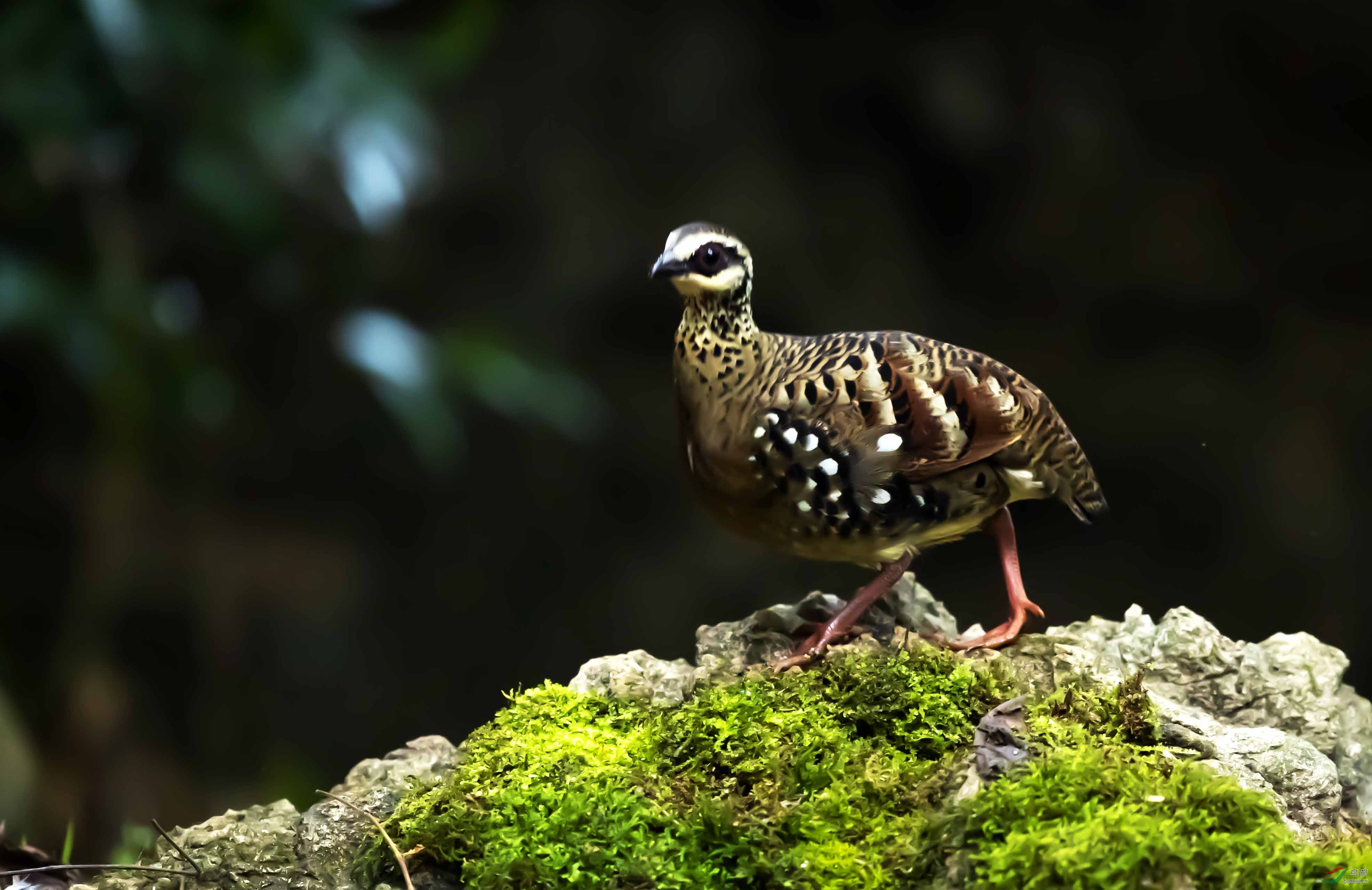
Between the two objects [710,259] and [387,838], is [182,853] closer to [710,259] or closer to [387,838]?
[387,838]

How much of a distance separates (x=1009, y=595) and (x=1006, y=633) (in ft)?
0.42

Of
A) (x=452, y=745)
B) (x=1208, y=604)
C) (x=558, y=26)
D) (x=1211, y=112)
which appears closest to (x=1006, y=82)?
(x=1211, y=112)

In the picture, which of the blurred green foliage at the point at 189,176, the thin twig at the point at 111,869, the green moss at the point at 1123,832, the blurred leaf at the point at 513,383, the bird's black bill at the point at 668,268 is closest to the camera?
the green moss at the point at 1123,832

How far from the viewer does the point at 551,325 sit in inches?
175

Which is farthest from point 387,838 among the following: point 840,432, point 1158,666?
point 1158,666

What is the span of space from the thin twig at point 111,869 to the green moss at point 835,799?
371 millimetres

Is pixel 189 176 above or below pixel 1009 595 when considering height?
above

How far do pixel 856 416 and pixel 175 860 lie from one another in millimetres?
1547

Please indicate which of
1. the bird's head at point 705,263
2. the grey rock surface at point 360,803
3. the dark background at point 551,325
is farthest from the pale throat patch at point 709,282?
the dark background at point 551,325

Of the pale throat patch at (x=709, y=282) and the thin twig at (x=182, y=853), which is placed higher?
the pale throat patch at (x=709, y=282)

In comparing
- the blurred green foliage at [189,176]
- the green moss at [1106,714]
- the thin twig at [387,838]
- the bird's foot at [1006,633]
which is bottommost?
the green moss at [1106,714]

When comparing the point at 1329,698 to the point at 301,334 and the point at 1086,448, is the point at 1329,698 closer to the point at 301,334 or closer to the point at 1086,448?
the point at 1086,448

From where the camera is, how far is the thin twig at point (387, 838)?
1908 mm

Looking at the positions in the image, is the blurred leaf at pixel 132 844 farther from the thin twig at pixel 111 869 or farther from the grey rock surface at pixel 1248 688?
the grey rock surface at pixel 1248 688
